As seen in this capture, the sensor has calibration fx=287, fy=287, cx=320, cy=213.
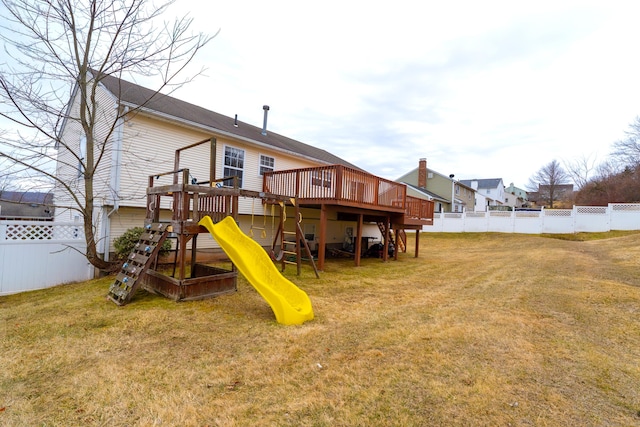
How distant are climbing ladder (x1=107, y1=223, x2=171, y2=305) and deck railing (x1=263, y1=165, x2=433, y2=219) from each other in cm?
433

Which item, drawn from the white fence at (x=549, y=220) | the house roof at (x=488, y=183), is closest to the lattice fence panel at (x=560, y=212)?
the white fence at (x=549, y=220)

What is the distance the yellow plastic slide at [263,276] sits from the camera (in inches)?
183

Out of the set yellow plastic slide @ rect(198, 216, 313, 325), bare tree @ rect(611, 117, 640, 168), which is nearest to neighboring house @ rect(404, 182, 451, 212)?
bare tree @ rect(611, 117, 640, 168)

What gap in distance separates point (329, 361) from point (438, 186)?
35.7 m

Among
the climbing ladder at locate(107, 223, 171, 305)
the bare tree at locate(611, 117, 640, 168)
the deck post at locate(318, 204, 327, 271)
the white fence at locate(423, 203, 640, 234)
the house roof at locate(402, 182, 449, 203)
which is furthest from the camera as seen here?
the house roof at locate(402, 182, 449, 203)

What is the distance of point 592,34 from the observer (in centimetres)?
903

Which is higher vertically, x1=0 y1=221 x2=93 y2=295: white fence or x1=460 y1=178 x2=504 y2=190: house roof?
x1=460 y1=178 x2=504 y2=190: house roof

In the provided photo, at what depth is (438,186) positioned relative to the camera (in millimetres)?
35594

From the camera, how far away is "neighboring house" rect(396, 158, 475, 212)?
34344mm

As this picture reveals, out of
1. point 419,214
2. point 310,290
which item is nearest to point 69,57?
point 310,290

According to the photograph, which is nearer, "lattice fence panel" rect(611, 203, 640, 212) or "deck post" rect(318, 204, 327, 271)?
"deck post" rect(318, 204, 327, 271)

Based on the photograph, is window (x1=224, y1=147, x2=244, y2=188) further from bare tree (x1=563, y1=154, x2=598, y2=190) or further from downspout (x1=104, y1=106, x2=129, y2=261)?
bare tree (x1=563, y1=154, x2=598, y2=190)

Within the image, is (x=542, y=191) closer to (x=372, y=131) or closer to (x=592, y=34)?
(x=372, y=131)

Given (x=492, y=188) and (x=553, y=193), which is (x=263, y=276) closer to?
(x=553, y=193)
